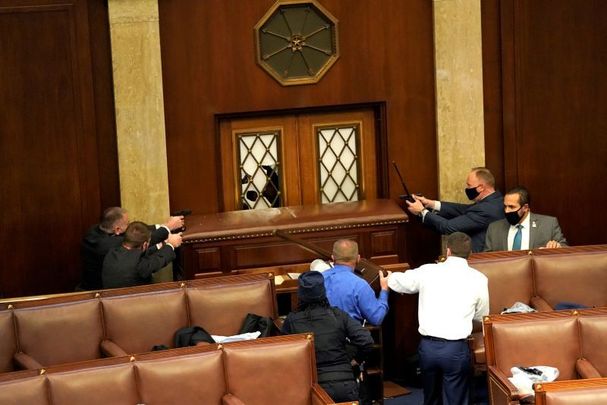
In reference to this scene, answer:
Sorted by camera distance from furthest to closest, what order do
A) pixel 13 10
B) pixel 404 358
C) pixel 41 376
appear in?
pixel 13 10
pixel 404 358
pixel 41 376

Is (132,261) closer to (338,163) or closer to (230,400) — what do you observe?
(230,400)

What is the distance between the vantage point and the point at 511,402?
6734 mm

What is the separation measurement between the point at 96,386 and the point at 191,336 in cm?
137

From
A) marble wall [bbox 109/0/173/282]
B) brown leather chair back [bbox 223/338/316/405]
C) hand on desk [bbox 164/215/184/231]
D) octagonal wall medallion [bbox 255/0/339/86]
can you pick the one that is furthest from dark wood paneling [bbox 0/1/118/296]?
brown leather chair back [bbox 223/338/316/405]

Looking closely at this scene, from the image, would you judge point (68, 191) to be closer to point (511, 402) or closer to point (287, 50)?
point (287, 50)

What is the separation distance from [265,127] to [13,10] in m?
2.31

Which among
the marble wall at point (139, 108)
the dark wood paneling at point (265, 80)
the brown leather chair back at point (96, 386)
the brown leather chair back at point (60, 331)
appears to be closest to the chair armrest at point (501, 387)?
the brown leather chair back at point (96, 386)

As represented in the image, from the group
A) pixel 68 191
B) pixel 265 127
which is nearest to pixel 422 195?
pixel 265 127

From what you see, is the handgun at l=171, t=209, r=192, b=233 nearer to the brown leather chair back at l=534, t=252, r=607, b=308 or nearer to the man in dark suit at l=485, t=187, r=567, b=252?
the man in dark suit at l=485, t=187, r=567, b=252

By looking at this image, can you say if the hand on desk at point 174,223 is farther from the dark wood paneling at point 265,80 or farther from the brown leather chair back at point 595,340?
the brown leather chair back at point 595,340

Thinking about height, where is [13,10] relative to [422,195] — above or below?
above

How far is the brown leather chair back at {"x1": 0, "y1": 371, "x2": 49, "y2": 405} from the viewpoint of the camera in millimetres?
6312

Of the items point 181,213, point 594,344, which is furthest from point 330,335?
point 181,213

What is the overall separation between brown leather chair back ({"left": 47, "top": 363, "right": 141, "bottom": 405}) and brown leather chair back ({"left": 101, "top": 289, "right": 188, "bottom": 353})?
4.84 feet
